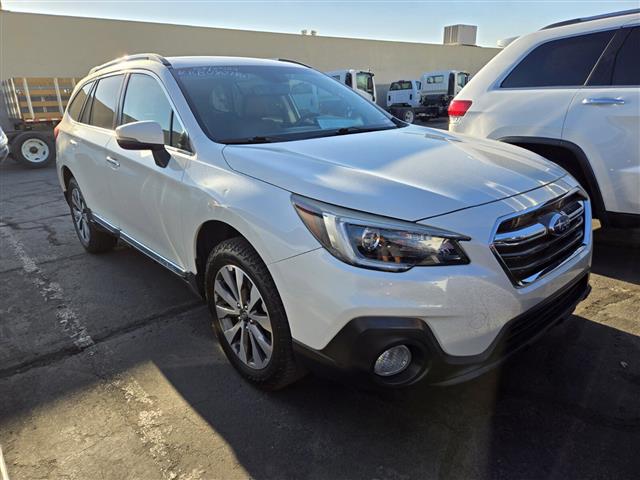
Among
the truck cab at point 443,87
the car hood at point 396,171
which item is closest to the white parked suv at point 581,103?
the car hood at point 396,171

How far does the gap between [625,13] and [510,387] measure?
3281 mm

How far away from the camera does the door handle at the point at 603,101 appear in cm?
361

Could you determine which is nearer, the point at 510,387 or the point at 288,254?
the point at 288,254

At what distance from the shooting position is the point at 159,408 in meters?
2.48

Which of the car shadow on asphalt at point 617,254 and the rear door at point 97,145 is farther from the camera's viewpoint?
the car shadow on asphalt at point 617,254

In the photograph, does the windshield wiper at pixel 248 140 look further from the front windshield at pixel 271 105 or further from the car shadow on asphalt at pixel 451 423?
the car shadow on asphalt at pixel 451 423

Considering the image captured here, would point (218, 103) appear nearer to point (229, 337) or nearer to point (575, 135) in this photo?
point (229, 337)

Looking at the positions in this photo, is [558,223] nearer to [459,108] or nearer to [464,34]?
[459,108]

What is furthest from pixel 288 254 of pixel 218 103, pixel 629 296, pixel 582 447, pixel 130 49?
pixel 130 49

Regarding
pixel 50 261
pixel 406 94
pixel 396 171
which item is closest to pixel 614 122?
pixel 396 171

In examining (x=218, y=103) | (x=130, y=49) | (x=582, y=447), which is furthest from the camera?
(x=130, y=49)

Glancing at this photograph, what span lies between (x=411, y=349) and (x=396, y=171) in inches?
32.3

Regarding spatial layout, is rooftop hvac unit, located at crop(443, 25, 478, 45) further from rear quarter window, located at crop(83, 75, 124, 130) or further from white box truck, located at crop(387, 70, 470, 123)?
rear quarter window, located at crop(83, 75, 124, 130)

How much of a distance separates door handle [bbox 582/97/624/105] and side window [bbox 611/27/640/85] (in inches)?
6.7
